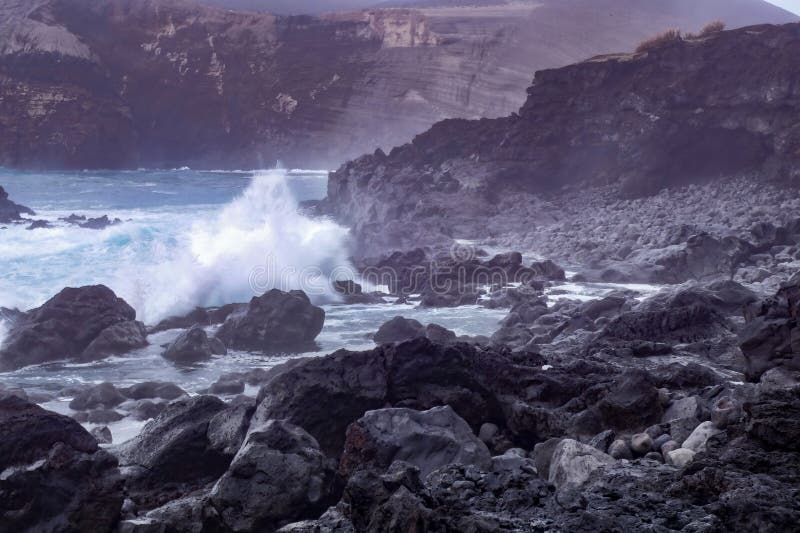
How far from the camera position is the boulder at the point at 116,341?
1004 cm

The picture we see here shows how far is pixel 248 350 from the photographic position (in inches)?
405

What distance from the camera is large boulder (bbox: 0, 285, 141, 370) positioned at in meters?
9.74

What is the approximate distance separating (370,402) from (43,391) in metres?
4.86

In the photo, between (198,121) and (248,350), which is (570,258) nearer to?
(248,350)

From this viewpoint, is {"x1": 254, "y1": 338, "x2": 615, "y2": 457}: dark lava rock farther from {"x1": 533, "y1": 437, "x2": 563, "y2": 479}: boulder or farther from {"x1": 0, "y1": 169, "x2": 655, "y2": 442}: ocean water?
{"x1": 0, "y1": 169, "x2": 655, "y2": 442}: ocean water

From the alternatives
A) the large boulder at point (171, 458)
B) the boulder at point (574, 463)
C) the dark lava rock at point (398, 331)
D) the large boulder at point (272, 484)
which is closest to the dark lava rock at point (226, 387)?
the dark lava rock at point (398, 331)

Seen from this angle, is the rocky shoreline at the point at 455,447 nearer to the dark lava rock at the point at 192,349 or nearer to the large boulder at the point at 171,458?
the large boulder at the point at 171,458

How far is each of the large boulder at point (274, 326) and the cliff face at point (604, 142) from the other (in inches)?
328

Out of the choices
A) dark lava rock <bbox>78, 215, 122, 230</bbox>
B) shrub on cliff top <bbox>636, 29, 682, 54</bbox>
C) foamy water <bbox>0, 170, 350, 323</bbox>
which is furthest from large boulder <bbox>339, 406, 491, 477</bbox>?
shrub on cliff top <bbox>636, 29, 682, 54</bbox>

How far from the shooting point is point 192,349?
983 centimetres

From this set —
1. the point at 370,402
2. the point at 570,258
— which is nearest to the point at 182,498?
the point at 370,402

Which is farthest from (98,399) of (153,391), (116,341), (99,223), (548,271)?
(99,223)

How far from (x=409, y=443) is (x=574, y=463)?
95 cm

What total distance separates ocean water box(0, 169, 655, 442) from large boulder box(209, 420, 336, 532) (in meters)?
2.96
